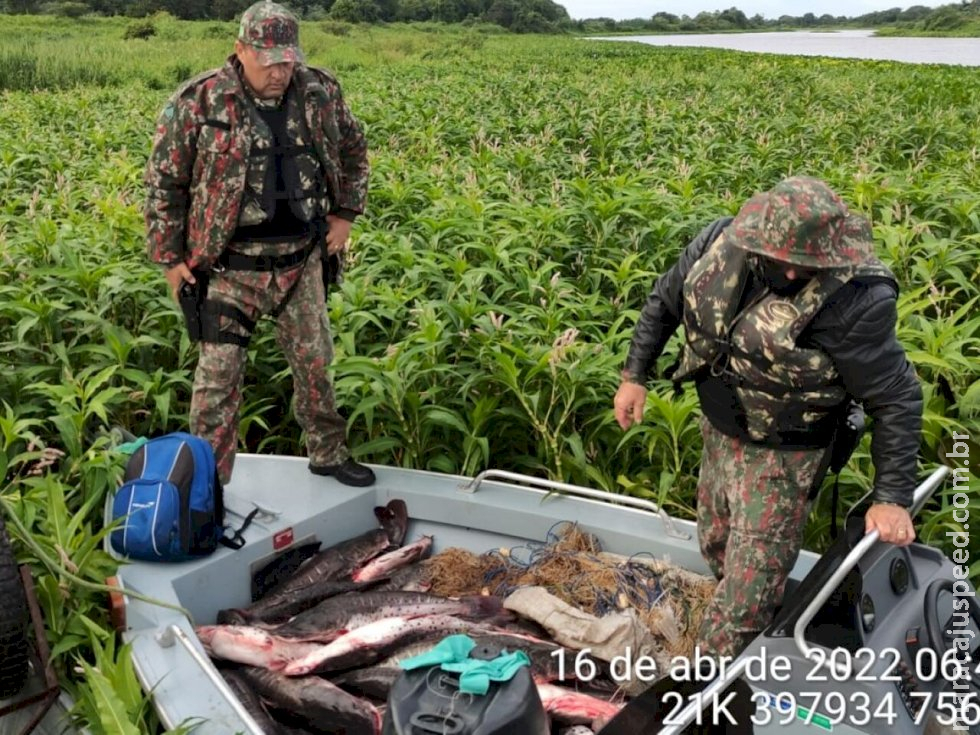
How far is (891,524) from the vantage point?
2760mm

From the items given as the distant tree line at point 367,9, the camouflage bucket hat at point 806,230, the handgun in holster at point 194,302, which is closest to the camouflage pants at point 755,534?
the camouflage bucket hat at point 806,230

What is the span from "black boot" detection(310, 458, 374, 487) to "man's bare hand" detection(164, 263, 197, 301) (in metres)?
0.97

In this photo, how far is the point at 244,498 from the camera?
13.0ft

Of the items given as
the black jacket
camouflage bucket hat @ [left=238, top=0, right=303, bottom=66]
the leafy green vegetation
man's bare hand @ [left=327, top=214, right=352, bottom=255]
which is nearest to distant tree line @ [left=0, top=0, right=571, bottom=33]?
the leafy green vegetation

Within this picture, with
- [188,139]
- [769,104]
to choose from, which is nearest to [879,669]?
[188,139]

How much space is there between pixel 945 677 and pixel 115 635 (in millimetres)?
2602

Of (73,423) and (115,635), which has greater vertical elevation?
(73,423)

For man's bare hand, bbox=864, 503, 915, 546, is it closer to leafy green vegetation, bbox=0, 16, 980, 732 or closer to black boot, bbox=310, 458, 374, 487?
leafy green vegetation, bbox=0, 16, 980, 732

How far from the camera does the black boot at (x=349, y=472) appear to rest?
4.12 metres

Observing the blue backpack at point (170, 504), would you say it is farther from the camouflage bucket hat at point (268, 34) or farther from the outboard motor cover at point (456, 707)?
the camouflage bucket hat at point (268, 34)

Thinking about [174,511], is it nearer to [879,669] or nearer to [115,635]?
[115,635]

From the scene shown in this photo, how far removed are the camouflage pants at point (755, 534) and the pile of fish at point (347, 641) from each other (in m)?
0.47

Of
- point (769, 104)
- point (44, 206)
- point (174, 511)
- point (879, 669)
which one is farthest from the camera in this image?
point (769, 104)

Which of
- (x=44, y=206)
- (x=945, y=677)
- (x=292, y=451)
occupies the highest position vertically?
(x=44, y=206)
